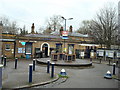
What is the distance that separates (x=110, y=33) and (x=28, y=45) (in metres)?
18.2

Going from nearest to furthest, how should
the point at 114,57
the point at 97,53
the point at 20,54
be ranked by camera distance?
1. the point at 114,57
2. the point at 20,54
3. the point at 97,53

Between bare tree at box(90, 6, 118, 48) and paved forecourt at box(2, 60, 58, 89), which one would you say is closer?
paved forecourt at box(2, 60, 58, 89)

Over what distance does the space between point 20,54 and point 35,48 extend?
322 centimetres

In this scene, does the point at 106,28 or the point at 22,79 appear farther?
the point at 106,28

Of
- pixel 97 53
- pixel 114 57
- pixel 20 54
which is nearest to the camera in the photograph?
pixel 114 57

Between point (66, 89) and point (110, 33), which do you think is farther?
point (110, 33)

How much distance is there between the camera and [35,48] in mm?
27562

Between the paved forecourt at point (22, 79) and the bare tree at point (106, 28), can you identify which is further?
the bare tree at point (106, 28)

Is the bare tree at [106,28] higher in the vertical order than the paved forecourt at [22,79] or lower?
higher

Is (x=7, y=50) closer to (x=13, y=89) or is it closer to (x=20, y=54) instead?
(x=20, y=54)

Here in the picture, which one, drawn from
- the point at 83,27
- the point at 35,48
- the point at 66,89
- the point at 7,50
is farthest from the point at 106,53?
the point at 83,27

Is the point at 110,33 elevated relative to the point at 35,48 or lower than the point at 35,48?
elevated

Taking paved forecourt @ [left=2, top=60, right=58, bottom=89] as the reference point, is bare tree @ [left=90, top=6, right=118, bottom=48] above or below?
above

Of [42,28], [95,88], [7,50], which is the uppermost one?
[42,28]
